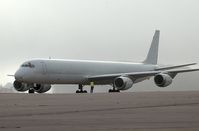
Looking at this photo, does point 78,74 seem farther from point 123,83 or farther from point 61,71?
point 123,83

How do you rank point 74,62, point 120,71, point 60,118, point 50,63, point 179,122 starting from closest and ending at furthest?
point 179,122 → point 60,118 → point 50,63 → point 74,62 → point 120,71

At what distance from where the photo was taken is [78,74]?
4822 cm

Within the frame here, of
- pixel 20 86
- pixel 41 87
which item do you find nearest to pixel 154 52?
pixel 41 87

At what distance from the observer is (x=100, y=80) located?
51.1m

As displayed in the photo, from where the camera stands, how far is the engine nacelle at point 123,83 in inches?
1844

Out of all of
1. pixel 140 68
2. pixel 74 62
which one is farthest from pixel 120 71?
pixel 74 62

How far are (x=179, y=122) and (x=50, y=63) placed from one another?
35529 mm

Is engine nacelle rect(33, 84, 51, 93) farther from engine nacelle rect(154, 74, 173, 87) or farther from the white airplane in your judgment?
engine nacelle rect(154, 74, 173, 87)

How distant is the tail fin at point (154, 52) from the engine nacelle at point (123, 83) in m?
14.8

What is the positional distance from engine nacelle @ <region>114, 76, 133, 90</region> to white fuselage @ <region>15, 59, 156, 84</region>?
10.4 feet

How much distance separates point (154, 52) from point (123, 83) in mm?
17013

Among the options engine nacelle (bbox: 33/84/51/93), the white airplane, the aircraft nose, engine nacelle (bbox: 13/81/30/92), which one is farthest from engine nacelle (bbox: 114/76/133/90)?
the aircraft nose

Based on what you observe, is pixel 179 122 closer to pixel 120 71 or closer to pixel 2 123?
pixel 2 123

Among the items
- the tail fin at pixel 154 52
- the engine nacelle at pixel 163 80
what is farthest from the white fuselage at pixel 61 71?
the tail fin at pixel 154 52
